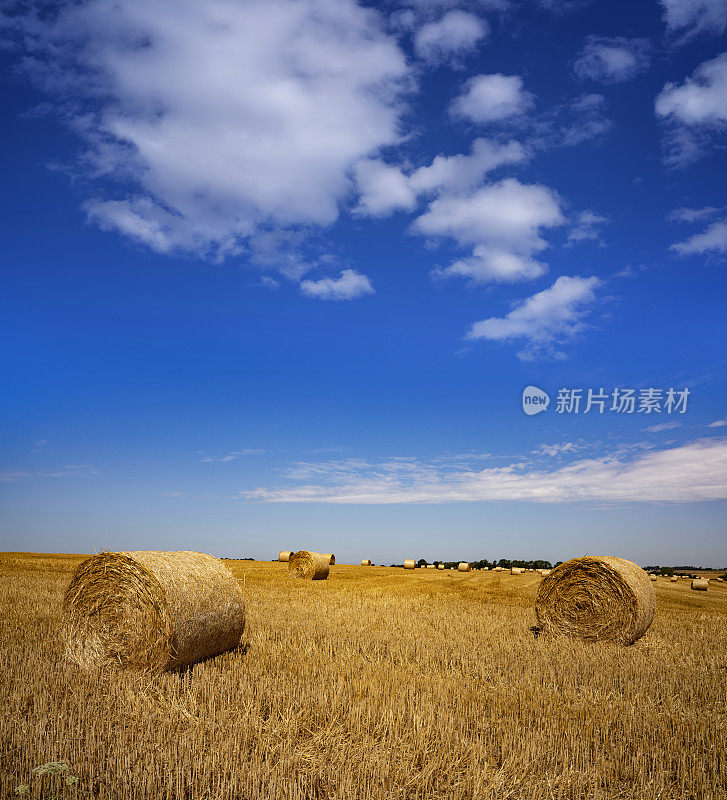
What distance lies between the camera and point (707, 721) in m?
5.51

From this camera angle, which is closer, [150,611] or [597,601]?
[150,611]

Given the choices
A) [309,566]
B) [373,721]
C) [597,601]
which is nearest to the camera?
[373,721]

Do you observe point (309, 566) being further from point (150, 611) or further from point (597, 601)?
point (150, 611)

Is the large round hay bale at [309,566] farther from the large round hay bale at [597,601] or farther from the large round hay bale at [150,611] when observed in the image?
the large round hay bale at [150,611]

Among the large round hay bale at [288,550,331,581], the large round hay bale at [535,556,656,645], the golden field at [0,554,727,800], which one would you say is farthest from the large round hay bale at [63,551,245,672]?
the large round hay bale at [288,550,331,581]

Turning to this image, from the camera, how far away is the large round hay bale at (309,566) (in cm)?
2373

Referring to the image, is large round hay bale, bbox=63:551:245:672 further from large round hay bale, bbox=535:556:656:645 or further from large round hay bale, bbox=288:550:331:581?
large round hay bale, bbox=288:550:331:581

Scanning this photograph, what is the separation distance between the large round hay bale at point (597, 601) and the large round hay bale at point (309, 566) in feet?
45.4

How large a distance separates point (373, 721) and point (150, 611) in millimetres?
3707

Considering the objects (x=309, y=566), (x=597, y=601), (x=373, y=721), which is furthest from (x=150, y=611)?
(x=309, y=566)

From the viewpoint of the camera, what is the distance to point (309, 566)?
937 inches

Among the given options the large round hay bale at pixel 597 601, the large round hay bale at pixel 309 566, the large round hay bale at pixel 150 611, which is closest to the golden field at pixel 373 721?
the large round hay bale at pixel 150 611

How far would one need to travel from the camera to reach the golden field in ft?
13.3

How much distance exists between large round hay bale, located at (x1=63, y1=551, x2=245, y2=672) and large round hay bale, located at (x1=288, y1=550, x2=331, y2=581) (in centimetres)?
1583
